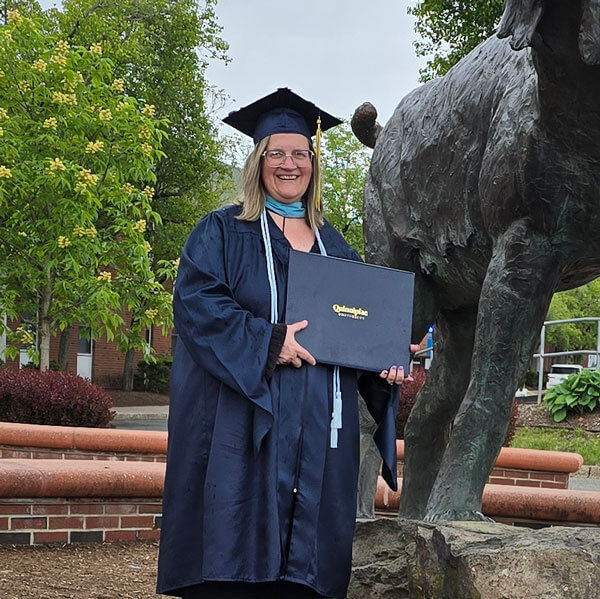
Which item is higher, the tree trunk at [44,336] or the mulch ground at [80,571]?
the tree trunk at [44,336]

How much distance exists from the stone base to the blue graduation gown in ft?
1.05

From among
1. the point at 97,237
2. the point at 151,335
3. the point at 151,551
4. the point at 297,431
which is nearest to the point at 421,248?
the point at 297,431

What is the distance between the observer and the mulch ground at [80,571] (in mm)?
4836

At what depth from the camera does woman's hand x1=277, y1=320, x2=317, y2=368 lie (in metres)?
3.09

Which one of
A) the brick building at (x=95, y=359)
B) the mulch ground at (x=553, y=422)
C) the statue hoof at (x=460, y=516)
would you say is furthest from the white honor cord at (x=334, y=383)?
the brick building at (x=95, y=359)

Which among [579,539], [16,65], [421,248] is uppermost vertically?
[16,65]

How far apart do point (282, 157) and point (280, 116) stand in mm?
178

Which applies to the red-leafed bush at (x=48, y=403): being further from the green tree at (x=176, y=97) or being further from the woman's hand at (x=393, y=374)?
the green tree at (x=176, y=97)

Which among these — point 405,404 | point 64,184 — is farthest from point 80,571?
point 64,184

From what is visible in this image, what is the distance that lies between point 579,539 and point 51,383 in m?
9.53

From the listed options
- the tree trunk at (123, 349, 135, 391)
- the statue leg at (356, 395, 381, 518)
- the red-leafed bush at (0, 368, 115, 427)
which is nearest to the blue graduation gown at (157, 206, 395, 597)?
the statue leg at (356, 395, 381, 518)

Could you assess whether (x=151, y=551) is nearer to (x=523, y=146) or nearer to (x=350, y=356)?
(x=350, y=356)

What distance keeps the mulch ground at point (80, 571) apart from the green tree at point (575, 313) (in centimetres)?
3489

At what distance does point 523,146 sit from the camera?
11.1ft
